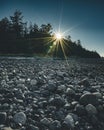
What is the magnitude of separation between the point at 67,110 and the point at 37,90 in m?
1.47

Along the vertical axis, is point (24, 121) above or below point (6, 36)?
below

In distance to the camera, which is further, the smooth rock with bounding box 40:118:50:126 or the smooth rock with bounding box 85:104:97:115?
the smooth rock with bounding box 85:104:97:115

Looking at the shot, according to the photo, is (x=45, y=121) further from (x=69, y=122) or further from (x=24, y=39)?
(x=24, y=39)

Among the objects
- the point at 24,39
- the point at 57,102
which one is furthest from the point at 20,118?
the point at 24,39

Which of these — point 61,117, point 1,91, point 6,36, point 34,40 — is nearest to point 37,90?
point 1,91

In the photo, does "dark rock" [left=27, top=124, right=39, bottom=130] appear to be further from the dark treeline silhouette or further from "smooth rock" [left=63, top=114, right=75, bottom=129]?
the dark treeline silhouette

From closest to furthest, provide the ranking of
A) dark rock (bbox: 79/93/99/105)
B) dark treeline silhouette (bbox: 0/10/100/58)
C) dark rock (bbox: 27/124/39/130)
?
dark rock (bbox: 27/124/39/130) → dark rock (bbox: 79/93/99/105) → dark treeline silhouette (bbox: 0/10/100/58)

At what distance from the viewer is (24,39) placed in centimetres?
6481

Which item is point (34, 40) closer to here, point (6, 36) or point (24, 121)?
point (6, 36)

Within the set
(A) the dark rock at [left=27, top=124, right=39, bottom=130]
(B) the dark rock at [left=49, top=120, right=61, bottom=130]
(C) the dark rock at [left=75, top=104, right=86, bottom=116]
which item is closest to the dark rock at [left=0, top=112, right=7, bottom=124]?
(A) the dark rock at [left=27, top=124, right=39, bottom=130]

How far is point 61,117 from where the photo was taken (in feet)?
13.6

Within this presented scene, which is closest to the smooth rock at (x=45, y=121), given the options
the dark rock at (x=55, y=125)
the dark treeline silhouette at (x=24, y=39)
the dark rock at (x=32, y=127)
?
the dark rock at (x=55, y=125)

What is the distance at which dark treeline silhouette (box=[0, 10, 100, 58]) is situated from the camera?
58.8 metres

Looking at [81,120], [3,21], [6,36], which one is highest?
[3,21]
